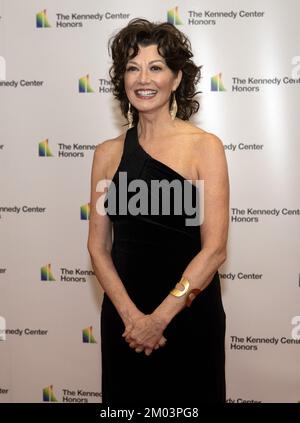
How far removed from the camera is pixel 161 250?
173 centimetres

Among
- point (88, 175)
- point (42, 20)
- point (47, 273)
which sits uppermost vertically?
point (42, 20)

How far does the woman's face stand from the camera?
1741 millimetres

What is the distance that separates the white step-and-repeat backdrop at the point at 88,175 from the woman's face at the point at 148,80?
917 millimetres

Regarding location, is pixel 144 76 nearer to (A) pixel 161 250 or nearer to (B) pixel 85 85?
(A) pixel 161 250

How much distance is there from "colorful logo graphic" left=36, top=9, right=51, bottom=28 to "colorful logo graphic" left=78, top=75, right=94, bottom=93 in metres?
0.33

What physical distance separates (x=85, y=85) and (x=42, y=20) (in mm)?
410

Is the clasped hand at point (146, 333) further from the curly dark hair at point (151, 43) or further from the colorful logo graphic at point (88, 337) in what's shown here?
the colorful logo graphic at point (88, 337)

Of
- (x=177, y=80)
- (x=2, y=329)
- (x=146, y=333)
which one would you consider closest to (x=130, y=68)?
(x=177, y=80)

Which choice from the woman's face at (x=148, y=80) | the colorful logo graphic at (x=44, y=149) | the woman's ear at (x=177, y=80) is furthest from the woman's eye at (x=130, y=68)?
the colorful logo graphic at (x=44, y=149)

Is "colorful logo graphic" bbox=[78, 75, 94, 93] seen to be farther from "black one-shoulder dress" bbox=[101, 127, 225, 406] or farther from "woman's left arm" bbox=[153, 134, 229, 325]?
"woman's left arm" bbox=[153, 134, 229, 325]

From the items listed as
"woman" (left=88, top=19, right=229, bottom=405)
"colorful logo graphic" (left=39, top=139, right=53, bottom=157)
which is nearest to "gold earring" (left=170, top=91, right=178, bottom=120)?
"woman" (left=88, top=19, right=229, bottom=405)

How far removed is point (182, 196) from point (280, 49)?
1284 mm

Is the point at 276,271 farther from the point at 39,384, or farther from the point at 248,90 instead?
the point at 39,384
